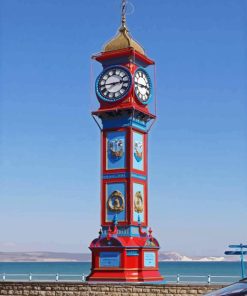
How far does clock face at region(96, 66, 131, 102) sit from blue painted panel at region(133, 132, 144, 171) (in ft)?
7.93

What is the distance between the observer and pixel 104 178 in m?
33.6

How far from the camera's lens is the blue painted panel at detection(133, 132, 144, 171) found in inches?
1316

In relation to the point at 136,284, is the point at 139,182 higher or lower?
higher

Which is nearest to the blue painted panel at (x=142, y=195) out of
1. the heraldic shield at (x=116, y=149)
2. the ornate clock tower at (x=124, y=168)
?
the ornate clock tower at (x=124, y=168)

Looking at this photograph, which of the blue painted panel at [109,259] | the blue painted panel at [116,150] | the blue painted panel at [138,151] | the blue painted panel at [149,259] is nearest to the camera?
the blue painted panel at [109,259]

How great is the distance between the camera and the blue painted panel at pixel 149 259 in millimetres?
32719

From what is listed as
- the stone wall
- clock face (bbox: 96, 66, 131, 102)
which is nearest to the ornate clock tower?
clock face (bbox: 96, 66, 131, 102)

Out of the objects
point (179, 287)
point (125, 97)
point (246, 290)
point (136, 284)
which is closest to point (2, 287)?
point (136, 284)

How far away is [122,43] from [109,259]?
39.2ft

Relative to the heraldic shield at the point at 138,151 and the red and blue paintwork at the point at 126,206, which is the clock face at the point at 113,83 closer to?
the red and blue paintwork at the point at 126,206

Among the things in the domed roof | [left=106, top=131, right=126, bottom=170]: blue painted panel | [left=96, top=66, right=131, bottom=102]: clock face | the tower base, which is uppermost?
the domed roof

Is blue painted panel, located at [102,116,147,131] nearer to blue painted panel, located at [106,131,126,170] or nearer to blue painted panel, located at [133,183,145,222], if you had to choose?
blue painted panel, located at [106,131,126,170]

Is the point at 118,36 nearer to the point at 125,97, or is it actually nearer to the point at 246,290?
the point at 125,97

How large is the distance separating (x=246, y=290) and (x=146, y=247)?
2540 cm
